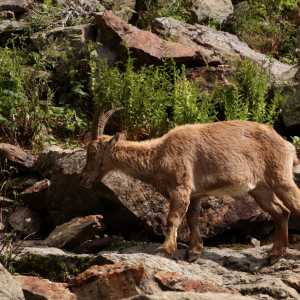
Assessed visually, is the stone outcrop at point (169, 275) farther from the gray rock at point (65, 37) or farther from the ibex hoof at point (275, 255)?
the gray rock at point (65, 37)

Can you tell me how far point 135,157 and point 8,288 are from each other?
347 cm

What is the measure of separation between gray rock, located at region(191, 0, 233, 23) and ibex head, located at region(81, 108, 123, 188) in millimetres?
9156

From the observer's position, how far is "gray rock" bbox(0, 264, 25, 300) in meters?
8.27

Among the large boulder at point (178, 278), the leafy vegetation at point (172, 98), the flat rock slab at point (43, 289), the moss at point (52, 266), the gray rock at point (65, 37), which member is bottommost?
the moss at point (52, 266)

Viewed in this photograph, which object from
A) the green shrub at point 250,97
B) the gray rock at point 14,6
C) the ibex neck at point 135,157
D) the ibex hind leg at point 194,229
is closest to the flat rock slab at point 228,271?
the ibex hind leg at point 194,229

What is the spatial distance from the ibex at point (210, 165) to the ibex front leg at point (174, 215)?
19 mm

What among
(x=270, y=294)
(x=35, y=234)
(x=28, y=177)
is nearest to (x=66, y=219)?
(x=35, y=234)

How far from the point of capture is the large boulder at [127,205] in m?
11.9

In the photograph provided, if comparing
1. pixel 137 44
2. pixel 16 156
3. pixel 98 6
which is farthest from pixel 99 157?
pixel 98 6

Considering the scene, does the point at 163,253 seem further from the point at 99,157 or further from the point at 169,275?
the point at 99,157

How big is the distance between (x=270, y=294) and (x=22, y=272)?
3.11m

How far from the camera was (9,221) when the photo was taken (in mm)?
12789

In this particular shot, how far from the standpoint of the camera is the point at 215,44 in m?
18.2

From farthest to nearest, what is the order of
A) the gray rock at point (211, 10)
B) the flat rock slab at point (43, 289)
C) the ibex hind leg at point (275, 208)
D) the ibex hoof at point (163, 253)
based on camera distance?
the gray rock at point (211, 10), the ibex hind leg at point (275, 208), the ibex hoof at point (163, 253), the flat rock slab at point (43, 289)
